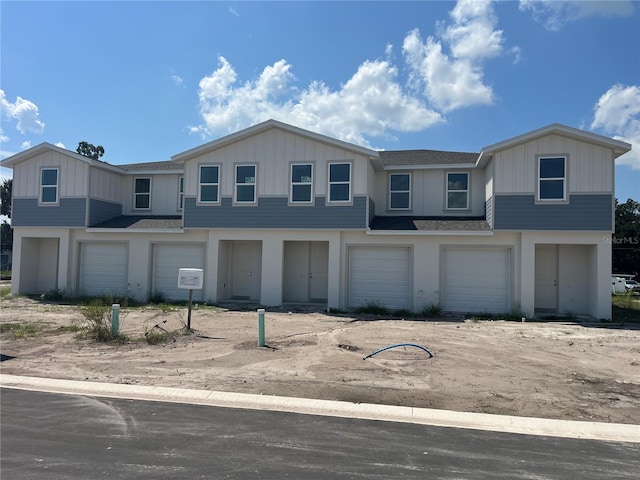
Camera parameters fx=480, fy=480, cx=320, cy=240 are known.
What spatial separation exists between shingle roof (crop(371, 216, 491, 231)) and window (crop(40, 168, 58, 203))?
1416 centimetres

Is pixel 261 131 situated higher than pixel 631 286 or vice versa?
pixel 261 131

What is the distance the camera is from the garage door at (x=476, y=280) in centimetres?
1752

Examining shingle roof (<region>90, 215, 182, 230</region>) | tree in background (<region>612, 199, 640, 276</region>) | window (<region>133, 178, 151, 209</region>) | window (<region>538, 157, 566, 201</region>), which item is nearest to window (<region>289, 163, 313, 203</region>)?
shingle roof (<region>90, 215, 182, 230</region>)

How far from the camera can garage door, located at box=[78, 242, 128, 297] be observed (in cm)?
2103

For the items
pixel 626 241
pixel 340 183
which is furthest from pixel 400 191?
pixel 626 241

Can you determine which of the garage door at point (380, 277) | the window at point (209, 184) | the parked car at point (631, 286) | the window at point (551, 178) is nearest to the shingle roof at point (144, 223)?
the window at point (209, 184)

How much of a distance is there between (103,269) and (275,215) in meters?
8.62

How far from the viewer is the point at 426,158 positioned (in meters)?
21.0

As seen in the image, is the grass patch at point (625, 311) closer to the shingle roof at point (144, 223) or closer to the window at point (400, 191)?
the window at point (400, 191)

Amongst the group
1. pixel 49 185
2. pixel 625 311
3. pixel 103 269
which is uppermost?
pixel 49 185

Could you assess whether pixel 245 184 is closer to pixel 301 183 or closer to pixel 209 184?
pixel 209 184

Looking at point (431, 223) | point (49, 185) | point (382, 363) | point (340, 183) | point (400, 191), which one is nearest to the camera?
point (382, 363)

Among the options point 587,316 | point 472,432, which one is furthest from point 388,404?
point 587,316

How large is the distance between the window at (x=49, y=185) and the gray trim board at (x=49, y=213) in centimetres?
36
